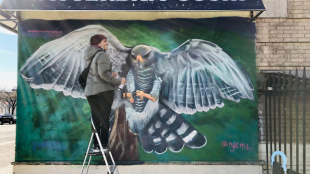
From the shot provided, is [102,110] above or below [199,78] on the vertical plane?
below

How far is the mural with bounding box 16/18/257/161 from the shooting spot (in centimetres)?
527

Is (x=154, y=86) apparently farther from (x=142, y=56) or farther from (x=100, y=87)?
(x=100, y=87)

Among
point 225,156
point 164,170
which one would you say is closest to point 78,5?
point 164,170

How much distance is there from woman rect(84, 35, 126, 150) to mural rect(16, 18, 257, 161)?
29 cm

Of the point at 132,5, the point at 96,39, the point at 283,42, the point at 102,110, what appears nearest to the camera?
the point at 132,5

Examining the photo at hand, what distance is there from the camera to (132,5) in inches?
191

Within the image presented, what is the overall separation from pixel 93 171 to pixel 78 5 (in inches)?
136

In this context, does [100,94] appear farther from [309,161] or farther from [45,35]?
[309,161]

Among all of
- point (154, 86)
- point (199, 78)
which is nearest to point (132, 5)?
point (154, 86)

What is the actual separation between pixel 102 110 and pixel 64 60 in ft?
4.90

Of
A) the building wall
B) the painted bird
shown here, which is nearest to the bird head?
the painted bird

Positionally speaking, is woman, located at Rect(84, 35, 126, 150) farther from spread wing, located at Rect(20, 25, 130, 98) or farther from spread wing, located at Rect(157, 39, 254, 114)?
spread wing, located at Rect(157, 39, 254, 114)

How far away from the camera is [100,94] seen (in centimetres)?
498

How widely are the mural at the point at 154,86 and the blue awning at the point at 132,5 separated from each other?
588mm
